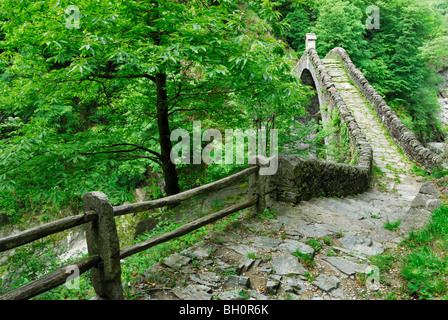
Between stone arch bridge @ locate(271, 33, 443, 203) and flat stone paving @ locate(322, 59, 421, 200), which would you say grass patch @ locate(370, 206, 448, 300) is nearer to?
stone arch bridge @ locate(271, 33, 443, 203)

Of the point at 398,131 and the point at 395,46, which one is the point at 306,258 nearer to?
the point at 398,131

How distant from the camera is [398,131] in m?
10.0

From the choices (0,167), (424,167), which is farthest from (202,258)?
(424,167)

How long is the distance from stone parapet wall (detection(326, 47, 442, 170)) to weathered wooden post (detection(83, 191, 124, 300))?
884 cm

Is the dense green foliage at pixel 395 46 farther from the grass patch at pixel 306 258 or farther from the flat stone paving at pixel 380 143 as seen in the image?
the grass patch at pixel 306 258

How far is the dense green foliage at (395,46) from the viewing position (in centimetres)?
1753

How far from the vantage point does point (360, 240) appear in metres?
3.81

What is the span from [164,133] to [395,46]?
20.2 meters

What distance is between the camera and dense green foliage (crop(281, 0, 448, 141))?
1753 cm

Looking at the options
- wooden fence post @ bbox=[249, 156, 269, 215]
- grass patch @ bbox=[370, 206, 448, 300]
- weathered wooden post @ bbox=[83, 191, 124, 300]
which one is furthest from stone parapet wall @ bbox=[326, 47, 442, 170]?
weathered wooden post @ bbox=[83, 191, 124, 300]

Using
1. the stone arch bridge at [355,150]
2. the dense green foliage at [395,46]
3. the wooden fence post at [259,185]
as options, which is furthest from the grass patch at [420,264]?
the dense green foliage at [395,46]

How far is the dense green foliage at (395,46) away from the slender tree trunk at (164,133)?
15.9m

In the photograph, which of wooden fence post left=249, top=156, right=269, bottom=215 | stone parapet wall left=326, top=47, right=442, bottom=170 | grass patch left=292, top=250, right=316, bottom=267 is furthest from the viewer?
stone parapet wall left=326, top=47, right=442, bottom=170

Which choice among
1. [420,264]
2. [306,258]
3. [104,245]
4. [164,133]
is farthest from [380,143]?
[104,245]
